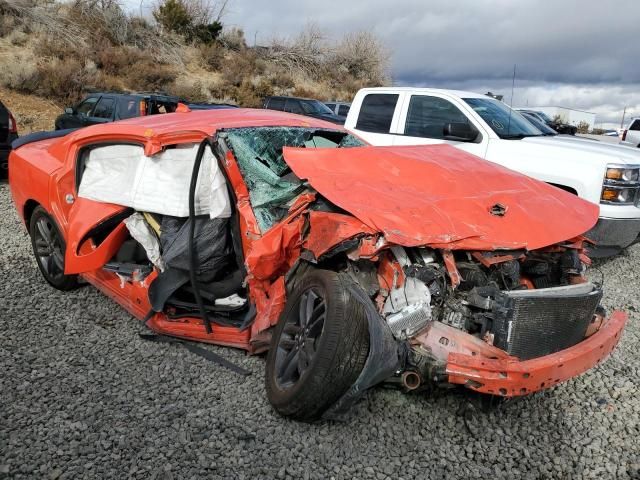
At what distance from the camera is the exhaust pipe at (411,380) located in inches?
101

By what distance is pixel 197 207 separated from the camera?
3.37 metres

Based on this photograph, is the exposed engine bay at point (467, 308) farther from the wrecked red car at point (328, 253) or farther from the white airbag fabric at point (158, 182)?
the white airbag fabric at point (158, 182)

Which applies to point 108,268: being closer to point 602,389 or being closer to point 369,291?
point 369,291

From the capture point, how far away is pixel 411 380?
2588mm

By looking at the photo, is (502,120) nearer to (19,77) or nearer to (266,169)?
(266,169)

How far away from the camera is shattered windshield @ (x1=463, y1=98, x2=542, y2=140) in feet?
20.8

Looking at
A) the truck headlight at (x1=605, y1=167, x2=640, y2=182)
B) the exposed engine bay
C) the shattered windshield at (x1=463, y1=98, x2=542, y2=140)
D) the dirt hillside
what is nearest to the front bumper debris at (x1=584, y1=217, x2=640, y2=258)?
the truck headlight at (x1=605, y1=167, x2=640, y2=182)

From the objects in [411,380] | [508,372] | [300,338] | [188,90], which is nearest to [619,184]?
[508,372]

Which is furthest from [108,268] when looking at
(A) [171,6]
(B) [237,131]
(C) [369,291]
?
(A) [171,6]

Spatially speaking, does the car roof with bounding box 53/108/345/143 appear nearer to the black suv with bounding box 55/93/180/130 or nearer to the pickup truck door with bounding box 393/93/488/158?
the pickup truck door with bounding box 393/93/488/158

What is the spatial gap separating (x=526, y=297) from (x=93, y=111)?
36.4ft

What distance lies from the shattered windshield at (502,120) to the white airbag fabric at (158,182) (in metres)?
4.10

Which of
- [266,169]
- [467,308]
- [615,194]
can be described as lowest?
[615,194]

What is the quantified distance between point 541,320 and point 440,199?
2.73 feet
